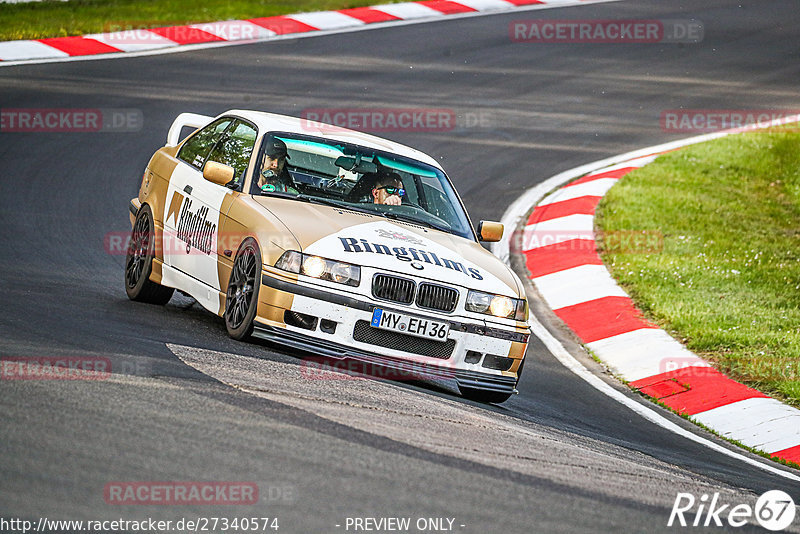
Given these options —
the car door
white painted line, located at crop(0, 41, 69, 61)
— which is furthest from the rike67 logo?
white painted line, located at crop(0, 41, 69, 61)

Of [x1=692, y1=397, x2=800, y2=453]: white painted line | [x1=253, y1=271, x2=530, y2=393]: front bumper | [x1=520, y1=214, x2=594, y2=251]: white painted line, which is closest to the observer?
[x1=253, y1=271, x2=530, y2=393]: front bumper

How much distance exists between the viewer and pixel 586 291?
11578 mm

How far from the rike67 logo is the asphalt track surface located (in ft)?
0.33

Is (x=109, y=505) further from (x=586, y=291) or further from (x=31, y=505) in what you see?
(x=586, y=291)

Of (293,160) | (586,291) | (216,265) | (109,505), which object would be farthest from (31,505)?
(586,291)

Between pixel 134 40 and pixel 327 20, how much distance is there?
3.96 meters

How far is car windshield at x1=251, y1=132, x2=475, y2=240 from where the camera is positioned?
8.00 meters

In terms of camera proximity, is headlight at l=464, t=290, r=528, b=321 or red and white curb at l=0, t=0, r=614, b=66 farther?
red and white curb at l=0, t=0, r=614, b=66

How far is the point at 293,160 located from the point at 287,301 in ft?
4.95

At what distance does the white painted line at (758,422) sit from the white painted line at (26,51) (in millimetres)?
11433

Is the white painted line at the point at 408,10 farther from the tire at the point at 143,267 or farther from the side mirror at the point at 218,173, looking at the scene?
the side mirror at the point at 218,173

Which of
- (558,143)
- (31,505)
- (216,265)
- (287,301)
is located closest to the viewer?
(31,505)

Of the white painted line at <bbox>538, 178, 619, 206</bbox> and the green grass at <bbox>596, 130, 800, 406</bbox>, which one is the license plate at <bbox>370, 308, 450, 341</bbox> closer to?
the green grass at <bbox>596, 130, 800, 406</bbox>

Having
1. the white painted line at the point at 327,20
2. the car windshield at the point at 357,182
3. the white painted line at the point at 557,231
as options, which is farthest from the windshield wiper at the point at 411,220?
Result: the white painted line at the point at 327,20
